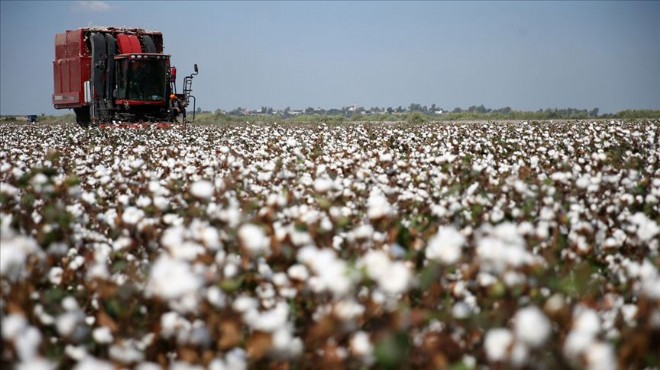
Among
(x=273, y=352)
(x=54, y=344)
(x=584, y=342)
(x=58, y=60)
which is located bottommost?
(x=54, y=344)

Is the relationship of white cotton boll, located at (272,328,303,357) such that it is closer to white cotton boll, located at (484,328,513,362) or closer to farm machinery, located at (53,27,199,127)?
white cotton boll, located at (484,328,513,362)

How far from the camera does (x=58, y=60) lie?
23031 mm

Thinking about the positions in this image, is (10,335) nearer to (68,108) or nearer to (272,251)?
(272,251)

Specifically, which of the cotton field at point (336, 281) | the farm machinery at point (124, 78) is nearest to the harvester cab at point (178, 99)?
the farm machinery at point (124, 78)

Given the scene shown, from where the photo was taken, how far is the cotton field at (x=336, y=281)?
2.31 m

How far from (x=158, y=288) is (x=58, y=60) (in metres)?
23.0

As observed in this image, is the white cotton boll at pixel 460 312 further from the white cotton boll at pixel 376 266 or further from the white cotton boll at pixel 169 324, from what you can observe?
the white cotton boll at pixel 169 324

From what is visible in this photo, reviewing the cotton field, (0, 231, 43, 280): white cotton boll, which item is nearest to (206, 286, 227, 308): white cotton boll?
the cotton field

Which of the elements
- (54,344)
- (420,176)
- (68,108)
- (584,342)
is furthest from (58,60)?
(584,342)

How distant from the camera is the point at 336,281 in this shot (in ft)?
7.75

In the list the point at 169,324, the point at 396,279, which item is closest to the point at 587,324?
the point at 396,279

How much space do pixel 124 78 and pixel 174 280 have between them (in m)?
18.2

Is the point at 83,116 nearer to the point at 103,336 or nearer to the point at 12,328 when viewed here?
the point at 103,336

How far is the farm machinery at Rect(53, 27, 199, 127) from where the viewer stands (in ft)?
63.9
